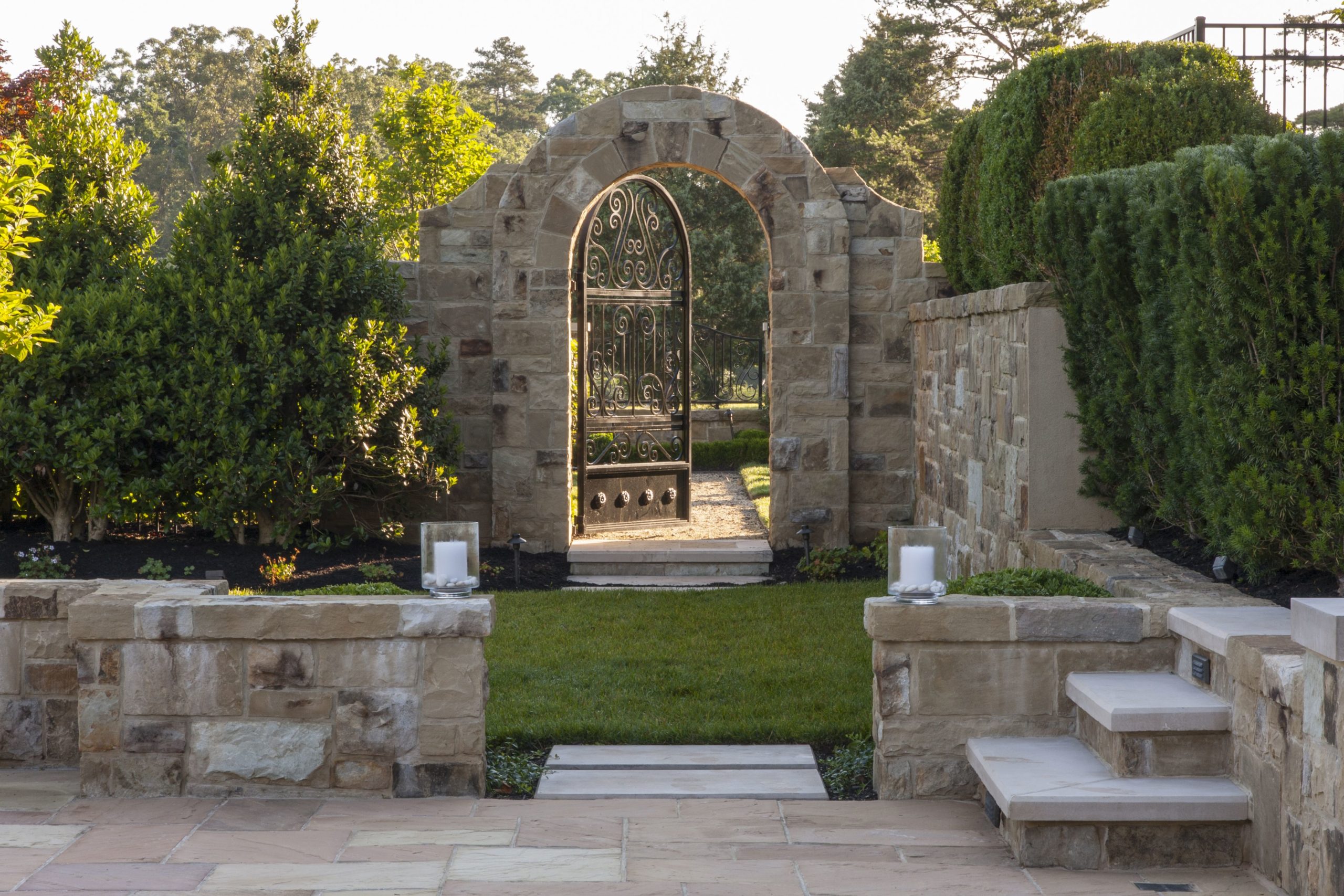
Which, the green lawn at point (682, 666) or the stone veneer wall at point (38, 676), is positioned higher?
the stone veneer wall at point (38, 676)

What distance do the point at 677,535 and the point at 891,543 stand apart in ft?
16.5

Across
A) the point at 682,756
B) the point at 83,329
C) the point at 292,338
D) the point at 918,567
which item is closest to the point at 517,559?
the point at 292,338

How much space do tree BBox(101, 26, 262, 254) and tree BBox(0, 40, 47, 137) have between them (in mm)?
19462

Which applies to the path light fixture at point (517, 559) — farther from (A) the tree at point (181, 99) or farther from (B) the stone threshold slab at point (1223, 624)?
(A) the tree at point (181, 99)

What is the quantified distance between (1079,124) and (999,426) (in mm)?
1568

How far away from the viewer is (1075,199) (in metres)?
5.11

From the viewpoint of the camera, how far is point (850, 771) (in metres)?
4.15

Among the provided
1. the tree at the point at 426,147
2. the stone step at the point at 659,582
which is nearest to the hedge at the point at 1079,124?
the stone step at the point at 659,582

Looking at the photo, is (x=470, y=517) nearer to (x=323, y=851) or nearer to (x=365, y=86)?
(x=323, y=851)

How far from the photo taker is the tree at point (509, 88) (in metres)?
41.3

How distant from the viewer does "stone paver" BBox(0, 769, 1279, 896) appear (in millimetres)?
3074

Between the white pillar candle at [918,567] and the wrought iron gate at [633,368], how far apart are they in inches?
197

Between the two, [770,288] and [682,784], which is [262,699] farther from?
[770,288]

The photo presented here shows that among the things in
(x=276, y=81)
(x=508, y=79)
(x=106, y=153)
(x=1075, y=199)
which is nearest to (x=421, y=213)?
(x=276, y=81)
